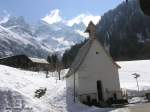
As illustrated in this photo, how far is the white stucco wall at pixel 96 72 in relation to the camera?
38.1 m

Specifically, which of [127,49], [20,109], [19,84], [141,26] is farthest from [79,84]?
[141,26]

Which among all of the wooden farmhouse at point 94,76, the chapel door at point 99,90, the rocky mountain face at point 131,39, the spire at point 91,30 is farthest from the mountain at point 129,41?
the chapel door at point 99,90

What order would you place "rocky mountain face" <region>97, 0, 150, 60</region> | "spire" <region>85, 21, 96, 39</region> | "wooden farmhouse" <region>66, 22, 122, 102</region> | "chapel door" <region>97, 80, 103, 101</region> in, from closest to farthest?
"wooden farmhouse" <region>66, 22, 122, 102</region>
"chapel door" <region>97, 80, 103, 101</region>
"spire" <region>85, 21, 96, 39</region>
"rocky mountain face" <region>97, 0, 150, 60</region>

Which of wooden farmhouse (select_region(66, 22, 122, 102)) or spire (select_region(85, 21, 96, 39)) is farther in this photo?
spire (select_region(85, 21, 96, 39))

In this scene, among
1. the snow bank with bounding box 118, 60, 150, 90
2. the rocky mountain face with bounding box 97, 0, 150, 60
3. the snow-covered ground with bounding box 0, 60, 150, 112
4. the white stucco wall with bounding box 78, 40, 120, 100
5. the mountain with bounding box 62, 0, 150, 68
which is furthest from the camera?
the rocky mountain face with bounding box 97, 0, 150, 60

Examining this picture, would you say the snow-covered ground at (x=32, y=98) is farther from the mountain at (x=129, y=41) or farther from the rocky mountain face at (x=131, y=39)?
the rocky mountain face at (x=131, y=39)

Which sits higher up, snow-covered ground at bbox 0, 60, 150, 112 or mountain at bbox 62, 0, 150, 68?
mountain at bbox 62, 0, 150, 68

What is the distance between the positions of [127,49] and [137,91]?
11670 centimetres

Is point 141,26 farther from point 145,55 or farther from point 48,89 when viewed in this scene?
point 48,89

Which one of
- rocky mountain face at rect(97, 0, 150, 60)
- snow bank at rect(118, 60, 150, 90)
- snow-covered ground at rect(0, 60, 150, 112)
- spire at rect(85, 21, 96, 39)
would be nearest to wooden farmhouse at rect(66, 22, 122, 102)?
spire at rect(85, 21, 96, 39)

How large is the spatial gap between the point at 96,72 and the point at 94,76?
2.17 feet

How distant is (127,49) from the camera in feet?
516

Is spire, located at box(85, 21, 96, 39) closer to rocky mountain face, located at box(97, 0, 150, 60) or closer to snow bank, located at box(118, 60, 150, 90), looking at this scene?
snow bank, located at box(118, 60, 150, 90)

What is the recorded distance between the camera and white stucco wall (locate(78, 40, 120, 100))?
38125mm
